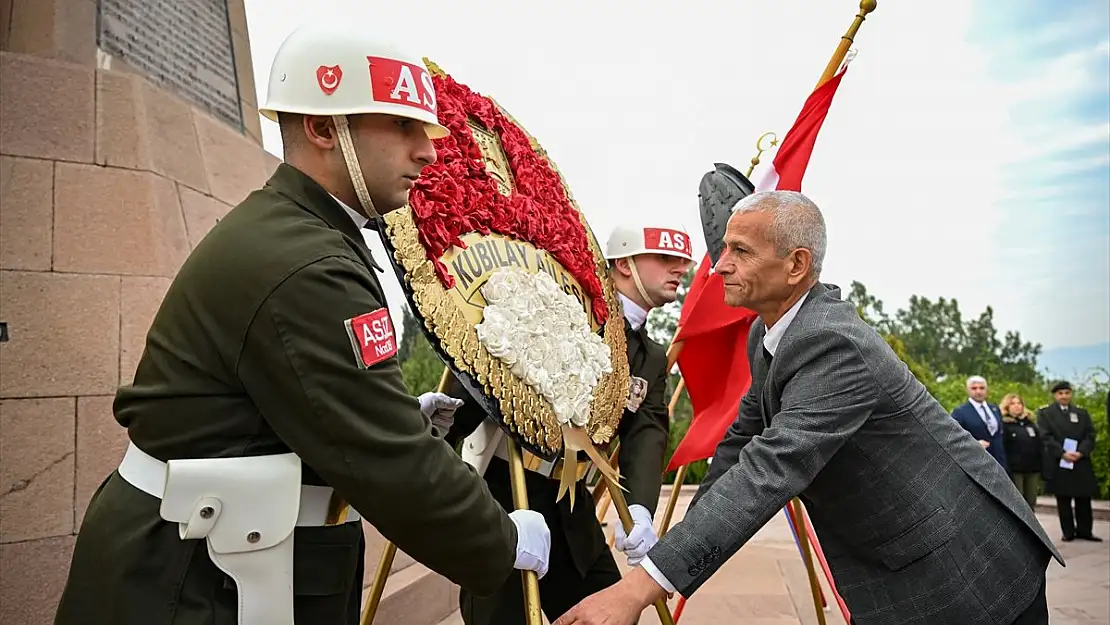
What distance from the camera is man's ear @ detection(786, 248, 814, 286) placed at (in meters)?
2.21

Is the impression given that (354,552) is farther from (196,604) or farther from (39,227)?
(39,227)

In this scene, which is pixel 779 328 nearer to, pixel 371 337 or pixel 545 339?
pixel 545 339

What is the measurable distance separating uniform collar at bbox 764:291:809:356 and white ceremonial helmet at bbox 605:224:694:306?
1130 mm

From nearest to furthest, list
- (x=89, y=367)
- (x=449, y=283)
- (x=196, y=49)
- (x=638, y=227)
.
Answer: (x=449, y=283), (x=89, y=367), (x=638, y=227), (x=196, y=49)

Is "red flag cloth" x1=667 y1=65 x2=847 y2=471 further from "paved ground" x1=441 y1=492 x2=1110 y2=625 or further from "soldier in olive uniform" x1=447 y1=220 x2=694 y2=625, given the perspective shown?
"paved ground" x1=441 y1=492 x2=1110 y2=625

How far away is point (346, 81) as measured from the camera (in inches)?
63.8

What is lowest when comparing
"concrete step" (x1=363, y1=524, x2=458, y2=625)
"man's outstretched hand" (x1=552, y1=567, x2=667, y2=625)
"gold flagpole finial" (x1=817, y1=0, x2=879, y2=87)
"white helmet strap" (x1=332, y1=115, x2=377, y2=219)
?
"concrete step" (x1=363, y1=524, x2=458, y2=625)

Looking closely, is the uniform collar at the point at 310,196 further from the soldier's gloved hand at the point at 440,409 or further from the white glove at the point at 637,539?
the white glove at the point at 637,539

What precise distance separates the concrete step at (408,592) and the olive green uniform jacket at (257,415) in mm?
2400

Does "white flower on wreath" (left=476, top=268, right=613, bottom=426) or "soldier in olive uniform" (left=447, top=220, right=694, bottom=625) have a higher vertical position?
"white flower on wreath" (left=476, top=268, right=613, bottom=426)

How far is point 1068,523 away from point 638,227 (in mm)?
6964

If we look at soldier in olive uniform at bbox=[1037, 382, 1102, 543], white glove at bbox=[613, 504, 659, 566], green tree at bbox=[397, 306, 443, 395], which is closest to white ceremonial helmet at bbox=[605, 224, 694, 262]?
white glove at bbox=[613, 504, 659, 566]

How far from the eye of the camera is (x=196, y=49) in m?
4.42

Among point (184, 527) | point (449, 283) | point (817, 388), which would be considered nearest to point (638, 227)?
point (449, 283)
